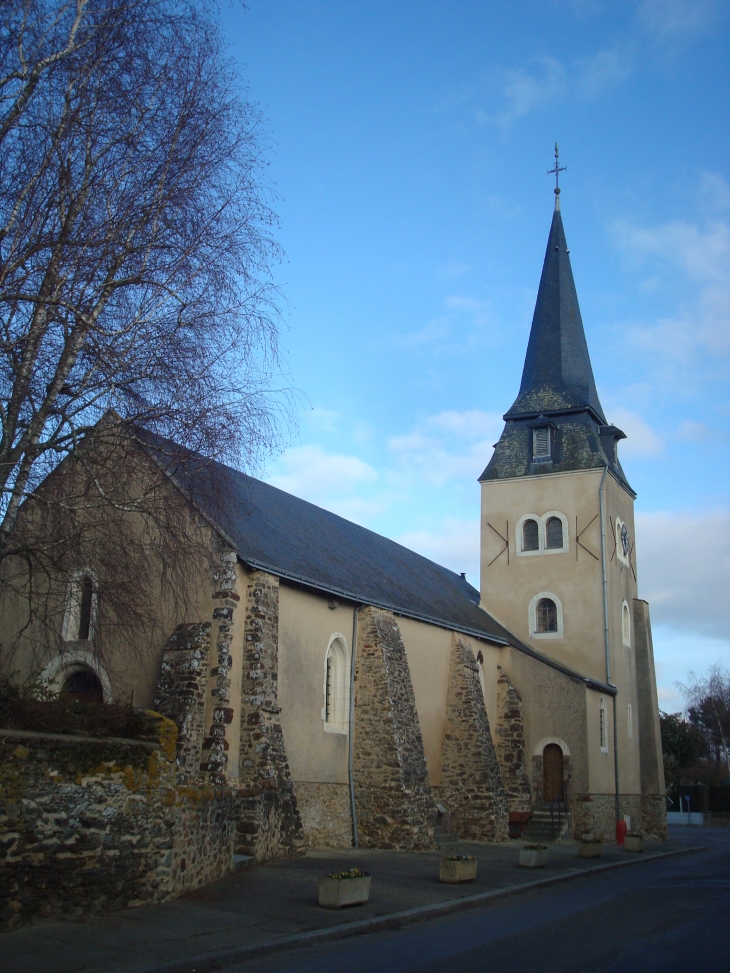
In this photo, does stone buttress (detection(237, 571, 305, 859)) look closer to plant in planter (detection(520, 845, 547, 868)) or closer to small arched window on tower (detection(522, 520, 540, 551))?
plant in planter (detection(520, 845, 547, 868))

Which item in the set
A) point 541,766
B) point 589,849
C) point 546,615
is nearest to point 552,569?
point 546,615

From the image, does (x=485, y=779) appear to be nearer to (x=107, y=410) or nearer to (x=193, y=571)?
(x=193, y=571)

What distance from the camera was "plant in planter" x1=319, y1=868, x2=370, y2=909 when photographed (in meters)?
11.7

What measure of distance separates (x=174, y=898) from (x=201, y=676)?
5.34m

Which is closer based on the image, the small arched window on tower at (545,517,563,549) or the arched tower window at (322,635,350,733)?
the arched tower window at (322,635,350,733)

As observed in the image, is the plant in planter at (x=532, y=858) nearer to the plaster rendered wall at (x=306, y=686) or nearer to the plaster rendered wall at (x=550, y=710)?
the plaster rendered wall at (x=306, y=686)

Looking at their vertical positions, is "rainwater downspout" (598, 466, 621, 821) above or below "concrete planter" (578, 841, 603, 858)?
above

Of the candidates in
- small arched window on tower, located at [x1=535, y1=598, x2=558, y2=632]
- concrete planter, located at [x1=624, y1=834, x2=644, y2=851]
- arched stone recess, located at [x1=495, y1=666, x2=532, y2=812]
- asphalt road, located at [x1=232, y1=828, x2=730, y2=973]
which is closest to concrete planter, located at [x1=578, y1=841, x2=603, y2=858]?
concrete planter, located at [x1=624, y1=834, x2=644, y2=851]

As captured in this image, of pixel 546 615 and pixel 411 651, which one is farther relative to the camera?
pixel 546 615

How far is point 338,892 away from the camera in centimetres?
1170

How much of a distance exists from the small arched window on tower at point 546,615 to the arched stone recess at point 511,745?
10.4ft

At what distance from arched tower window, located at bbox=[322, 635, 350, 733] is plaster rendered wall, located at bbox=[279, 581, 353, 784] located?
29 cm

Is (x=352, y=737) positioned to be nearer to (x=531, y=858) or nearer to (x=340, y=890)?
(x=531, y=858)

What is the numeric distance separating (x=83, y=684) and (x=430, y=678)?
31.8ft
